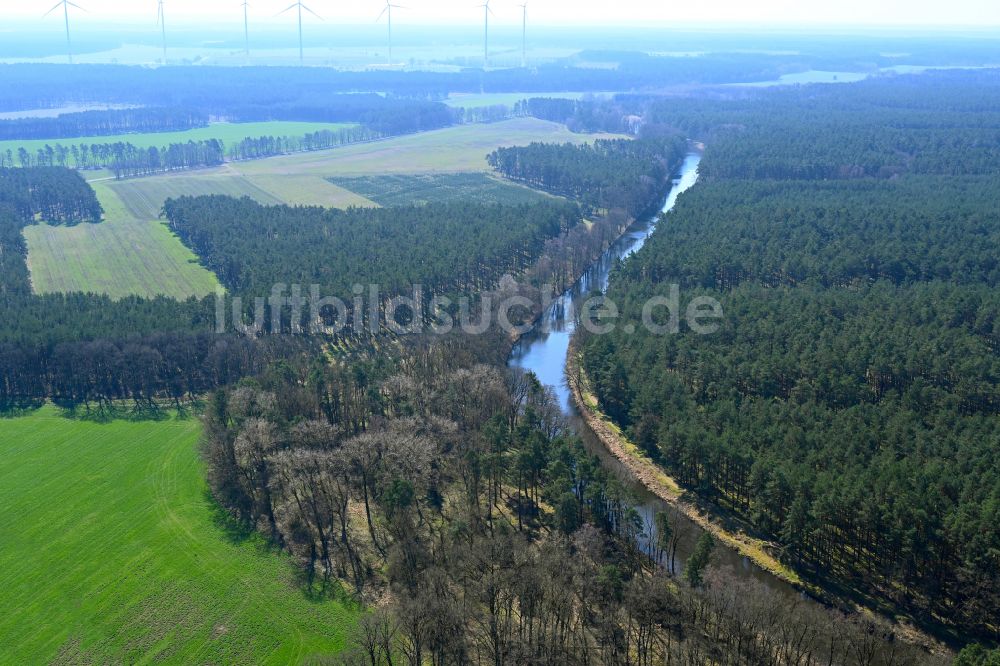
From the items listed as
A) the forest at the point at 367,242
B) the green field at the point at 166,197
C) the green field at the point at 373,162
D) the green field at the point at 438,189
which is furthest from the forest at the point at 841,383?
the green field at the point at 373,162

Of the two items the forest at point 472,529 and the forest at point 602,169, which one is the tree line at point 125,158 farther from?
the forest at point 472,529

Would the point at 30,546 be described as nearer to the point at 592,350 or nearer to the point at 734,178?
the point at 592,350

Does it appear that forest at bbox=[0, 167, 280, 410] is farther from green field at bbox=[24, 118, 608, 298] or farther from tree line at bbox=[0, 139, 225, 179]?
tree line at bbox=[0, 139, 225, 179]

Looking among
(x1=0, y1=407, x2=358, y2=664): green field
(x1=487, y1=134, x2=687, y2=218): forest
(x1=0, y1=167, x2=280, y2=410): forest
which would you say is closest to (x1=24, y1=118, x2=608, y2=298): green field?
(x1=487, y1=134, x2=687, y2=218): forest

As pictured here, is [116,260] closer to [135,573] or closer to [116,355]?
[116,355]

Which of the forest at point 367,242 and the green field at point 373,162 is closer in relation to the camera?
the forest at point 367,242

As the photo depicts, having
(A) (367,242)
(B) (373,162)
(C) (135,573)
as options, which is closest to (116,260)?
(A) (367,242)
